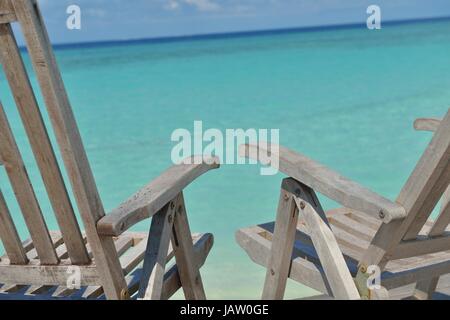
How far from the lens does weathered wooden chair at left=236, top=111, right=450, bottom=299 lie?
147 cm

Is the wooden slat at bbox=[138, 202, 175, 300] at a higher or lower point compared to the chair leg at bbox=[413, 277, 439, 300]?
higher

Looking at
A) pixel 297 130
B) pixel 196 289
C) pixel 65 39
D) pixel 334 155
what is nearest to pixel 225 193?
pixel 334 155

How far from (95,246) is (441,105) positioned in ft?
30.5

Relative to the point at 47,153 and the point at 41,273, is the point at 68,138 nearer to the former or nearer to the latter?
the point at 47,153

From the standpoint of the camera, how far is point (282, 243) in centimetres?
180

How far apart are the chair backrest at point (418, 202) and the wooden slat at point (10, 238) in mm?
844

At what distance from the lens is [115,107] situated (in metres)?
11.7

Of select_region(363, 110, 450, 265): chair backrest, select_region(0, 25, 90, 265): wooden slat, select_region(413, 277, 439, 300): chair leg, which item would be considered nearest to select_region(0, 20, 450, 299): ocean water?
select_region(413, 277, 439, 300): chair leg

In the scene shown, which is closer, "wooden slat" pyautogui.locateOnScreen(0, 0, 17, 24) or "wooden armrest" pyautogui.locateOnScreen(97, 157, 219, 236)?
"wooden slat" pyautogui.locateOnScreen(0, 0, 17, 24)

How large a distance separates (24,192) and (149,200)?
0.30 meters

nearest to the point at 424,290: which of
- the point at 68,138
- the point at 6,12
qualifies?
the point at 68,138

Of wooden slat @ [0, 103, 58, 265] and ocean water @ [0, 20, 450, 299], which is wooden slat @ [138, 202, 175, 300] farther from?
ocean water @ [0, 20, 450, 299]

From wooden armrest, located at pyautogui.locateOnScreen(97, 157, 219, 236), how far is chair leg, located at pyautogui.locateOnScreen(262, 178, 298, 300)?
239 millimetres

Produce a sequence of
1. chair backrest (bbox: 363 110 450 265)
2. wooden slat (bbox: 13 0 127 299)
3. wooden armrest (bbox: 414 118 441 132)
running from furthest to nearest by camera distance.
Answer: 1. wooden armrest (bbox: 414 118 441 132)
2. chair backrest (bbox: 363 110 450 265)
3. wooden slat (bbox: 13 0 127 299)
